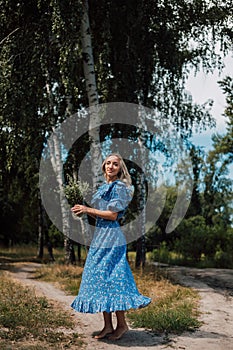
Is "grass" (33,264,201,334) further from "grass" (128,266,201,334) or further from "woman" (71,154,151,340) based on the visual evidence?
A: "woman" (71,154,151,340)

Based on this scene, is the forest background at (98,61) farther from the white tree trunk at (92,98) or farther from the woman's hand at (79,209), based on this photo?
the woman's hand at (79,209)

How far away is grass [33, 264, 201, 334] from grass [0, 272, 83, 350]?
0.96 metres

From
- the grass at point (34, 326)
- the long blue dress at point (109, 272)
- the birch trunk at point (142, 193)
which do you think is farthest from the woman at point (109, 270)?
the birch trunk at point (142, 193)

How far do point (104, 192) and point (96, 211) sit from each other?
0.30 meters

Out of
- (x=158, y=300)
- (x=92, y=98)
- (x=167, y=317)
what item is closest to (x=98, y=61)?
(x=92, y=98)

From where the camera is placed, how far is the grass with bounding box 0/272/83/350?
4.84 meters

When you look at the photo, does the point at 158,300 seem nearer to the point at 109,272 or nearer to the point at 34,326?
the point at 34,326

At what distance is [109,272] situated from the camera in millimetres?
5125

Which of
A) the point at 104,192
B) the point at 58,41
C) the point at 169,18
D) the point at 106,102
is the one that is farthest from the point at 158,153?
the point at 104,192

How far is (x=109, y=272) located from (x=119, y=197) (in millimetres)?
791

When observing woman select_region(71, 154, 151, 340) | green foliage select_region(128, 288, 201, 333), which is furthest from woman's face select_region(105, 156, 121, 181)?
green foliage select_region(128, 288, 201, 333)

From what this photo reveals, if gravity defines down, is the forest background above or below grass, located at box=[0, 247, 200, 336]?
above

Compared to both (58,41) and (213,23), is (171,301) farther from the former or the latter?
(213,23)

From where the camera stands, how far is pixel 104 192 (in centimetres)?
534
